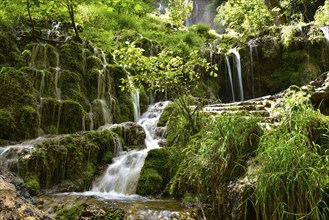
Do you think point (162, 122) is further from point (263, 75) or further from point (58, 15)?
point (263, 75)

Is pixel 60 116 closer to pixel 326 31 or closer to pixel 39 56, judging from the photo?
pixel 39 56

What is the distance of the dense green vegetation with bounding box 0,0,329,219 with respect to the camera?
3.57 m

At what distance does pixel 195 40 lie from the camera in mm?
16047

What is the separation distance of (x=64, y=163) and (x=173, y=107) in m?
3.58

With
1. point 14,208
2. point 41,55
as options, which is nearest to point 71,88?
point 41,55

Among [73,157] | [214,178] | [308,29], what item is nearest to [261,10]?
[308,29]

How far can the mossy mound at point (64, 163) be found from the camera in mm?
6156

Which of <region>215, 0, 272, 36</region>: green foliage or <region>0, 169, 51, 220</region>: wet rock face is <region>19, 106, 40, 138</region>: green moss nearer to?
<region>0, 169, 51, 220</region>: wet rock face

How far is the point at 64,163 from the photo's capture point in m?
6.53

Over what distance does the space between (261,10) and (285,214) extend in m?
16.0

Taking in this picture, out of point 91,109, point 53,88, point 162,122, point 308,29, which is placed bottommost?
point 162,122

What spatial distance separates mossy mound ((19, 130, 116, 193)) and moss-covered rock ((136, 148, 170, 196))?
1302 mm

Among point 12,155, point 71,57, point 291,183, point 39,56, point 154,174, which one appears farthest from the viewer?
point 71,57

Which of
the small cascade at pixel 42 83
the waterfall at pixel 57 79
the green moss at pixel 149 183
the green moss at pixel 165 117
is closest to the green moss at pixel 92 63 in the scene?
the waterfall at pixel 57 79
